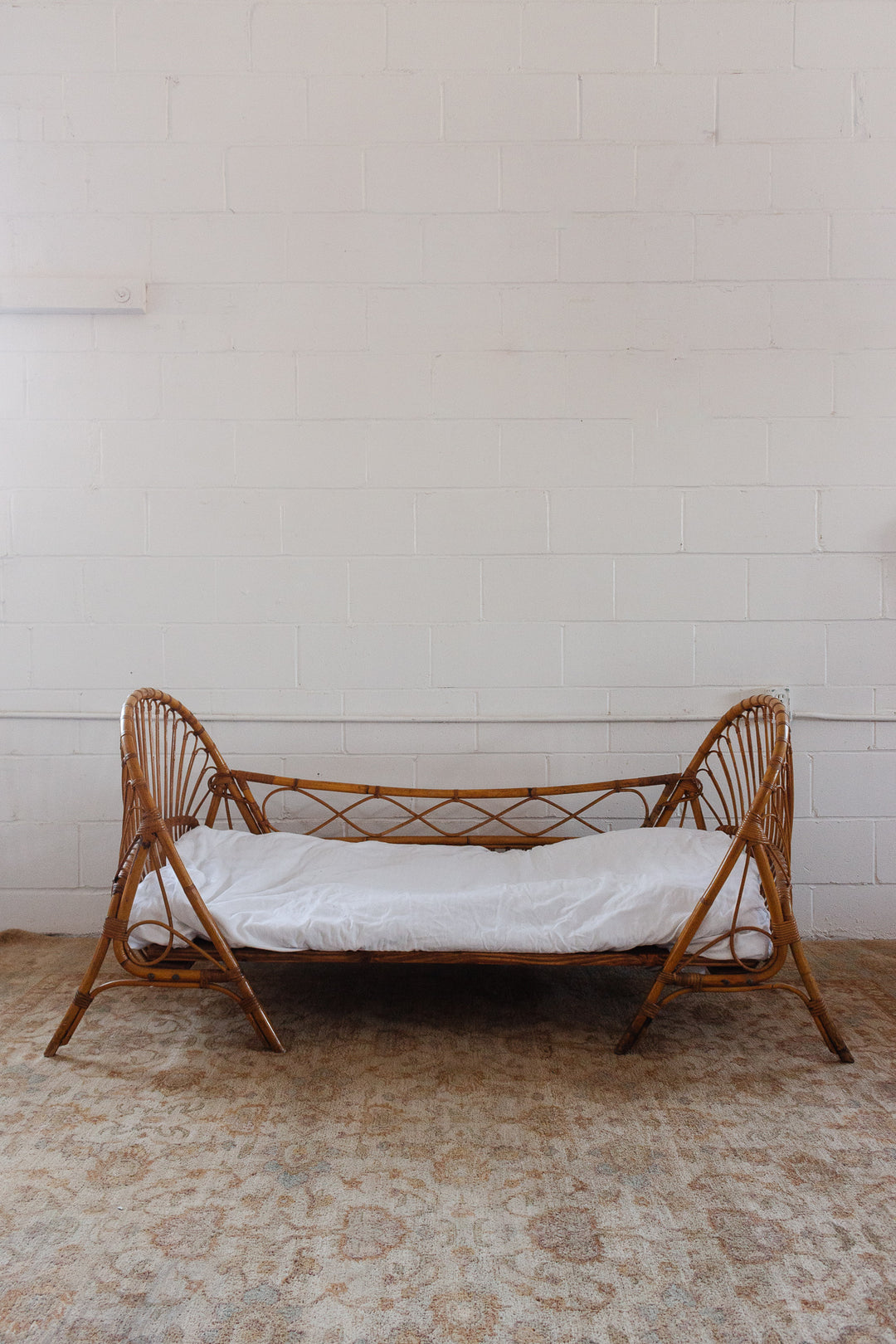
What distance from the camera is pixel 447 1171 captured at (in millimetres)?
1547

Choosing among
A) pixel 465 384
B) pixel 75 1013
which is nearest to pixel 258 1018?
pixel 75 1013

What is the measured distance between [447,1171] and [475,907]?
56cm

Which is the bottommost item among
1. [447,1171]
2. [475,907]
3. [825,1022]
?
[447,1171]

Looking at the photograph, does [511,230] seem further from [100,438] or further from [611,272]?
[100,438]

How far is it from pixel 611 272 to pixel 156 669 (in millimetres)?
1856

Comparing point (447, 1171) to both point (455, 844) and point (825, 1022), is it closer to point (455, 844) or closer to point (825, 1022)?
point (825, 1022)

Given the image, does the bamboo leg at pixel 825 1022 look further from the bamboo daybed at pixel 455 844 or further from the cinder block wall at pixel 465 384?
the cinder block wall at pixel 465 384

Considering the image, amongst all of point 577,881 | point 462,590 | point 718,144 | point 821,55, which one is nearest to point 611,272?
point 718,144

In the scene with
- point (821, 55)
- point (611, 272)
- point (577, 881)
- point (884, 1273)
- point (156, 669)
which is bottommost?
point (884, 1273)

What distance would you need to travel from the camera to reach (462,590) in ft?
8.84

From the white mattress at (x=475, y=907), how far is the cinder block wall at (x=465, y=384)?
67cm

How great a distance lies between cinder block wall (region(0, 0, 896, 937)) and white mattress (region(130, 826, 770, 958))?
67 cm

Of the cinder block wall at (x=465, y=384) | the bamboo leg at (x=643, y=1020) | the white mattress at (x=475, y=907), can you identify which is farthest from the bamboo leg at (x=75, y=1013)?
the bamboo leg at (x=643, y=1020)

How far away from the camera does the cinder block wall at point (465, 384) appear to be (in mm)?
2621
